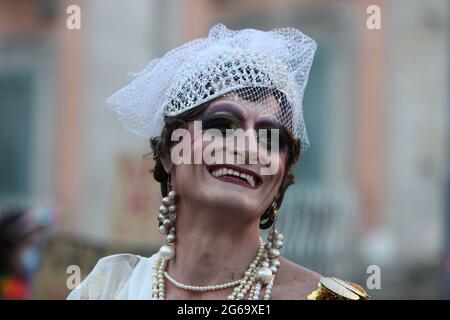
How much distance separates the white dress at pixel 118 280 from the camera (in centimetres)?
257

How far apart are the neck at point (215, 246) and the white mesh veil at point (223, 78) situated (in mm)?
260

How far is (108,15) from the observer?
9.31 m

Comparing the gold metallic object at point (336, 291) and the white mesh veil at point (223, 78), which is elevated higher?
the white mesh veil at point (223, 78)

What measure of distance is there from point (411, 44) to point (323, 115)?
122cm

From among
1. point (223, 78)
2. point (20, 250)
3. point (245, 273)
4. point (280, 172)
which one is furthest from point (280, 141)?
point (20, 250)

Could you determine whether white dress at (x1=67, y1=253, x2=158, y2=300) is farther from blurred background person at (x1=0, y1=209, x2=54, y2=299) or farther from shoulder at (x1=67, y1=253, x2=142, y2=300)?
blurred background person at (x1=0, y1=209, x2=54, y2=299)

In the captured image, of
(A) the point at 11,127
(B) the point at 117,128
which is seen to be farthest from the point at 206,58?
(A) the point at 11,127

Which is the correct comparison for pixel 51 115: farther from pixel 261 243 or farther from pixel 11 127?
pixel 261 243

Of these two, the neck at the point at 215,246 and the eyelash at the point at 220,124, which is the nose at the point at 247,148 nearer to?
the eyelash at the point at 220,124

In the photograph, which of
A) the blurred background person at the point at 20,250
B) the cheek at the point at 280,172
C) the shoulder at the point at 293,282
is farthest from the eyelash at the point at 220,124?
the blurred background person at the point at 20,250

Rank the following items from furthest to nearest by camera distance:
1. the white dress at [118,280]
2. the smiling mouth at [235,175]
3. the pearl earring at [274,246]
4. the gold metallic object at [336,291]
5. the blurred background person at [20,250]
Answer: the blurred background person at [20,250], the white dress at [118,280], the pearl earring at [274,246], the smiling mouth at [235,175], the gold metallic object at [336,291]

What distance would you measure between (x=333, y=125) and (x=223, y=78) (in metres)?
8.46

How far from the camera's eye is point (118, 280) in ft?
8.65
